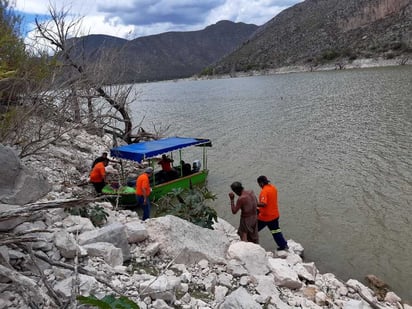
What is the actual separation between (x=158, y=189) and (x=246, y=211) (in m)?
5.58

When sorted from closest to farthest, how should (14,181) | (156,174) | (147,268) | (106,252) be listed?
(14,181)
(106,252)
(147,268)
(156,174)

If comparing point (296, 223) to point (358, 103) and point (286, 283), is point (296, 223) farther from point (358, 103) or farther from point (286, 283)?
point (358, 103)

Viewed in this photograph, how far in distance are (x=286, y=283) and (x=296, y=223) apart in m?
4.94

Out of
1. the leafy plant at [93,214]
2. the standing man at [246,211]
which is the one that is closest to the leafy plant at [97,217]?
the leafy plant at [93,214]

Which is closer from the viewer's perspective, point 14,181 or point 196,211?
point 14,181

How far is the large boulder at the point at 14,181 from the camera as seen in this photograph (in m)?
5.67

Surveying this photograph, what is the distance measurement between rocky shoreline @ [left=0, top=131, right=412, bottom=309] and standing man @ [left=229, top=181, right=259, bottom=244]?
84 centimetres

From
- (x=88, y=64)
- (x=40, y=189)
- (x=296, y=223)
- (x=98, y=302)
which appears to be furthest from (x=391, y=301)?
(x=88, y=64)

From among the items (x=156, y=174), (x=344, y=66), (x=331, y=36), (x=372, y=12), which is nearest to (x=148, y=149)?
(x=156, y=174)

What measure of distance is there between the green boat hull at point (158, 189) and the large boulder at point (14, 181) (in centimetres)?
523

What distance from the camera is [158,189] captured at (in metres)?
13.9

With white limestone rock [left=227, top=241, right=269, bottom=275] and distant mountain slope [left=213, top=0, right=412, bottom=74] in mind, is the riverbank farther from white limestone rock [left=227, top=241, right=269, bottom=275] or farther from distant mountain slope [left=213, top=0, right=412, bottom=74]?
white limestone rock [left=227, top=241, right=269, bottom=275]

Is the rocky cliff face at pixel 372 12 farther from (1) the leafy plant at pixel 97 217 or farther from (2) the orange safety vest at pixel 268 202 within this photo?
(1) the leafy plant at pixel 97 217

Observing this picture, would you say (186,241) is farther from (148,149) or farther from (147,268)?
(148,149)
